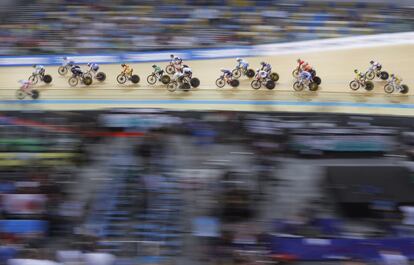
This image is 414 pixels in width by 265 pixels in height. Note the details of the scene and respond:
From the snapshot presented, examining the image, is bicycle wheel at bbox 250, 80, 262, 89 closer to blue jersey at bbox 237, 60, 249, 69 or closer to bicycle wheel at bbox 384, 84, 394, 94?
blue jersey at bbox 237, 60, 249, 69

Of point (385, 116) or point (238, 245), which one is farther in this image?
point (385, 116)

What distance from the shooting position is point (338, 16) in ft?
61.1

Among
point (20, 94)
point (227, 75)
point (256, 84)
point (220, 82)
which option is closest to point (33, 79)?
point (20, 94)

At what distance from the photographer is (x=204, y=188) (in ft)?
29.2

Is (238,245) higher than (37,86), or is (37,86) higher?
(37,86)

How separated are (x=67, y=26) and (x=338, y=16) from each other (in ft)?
28.6

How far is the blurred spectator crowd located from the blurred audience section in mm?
6763

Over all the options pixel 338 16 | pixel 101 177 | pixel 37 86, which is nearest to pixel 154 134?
pixel 101 177

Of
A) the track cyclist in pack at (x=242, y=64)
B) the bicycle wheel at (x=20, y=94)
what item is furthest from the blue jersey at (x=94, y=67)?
the bicycle wheel at (x=20, y=94)

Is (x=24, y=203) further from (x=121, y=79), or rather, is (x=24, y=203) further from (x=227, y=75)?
(x=227, y=75)

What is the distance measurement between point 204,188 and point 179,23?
1001 cm

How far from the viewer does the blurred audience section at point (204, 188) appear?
787 cm

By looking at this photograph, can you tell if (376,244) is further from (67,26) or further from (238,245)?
(67,26)

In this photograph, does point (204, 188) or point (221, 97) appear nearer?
point (204, 188)
